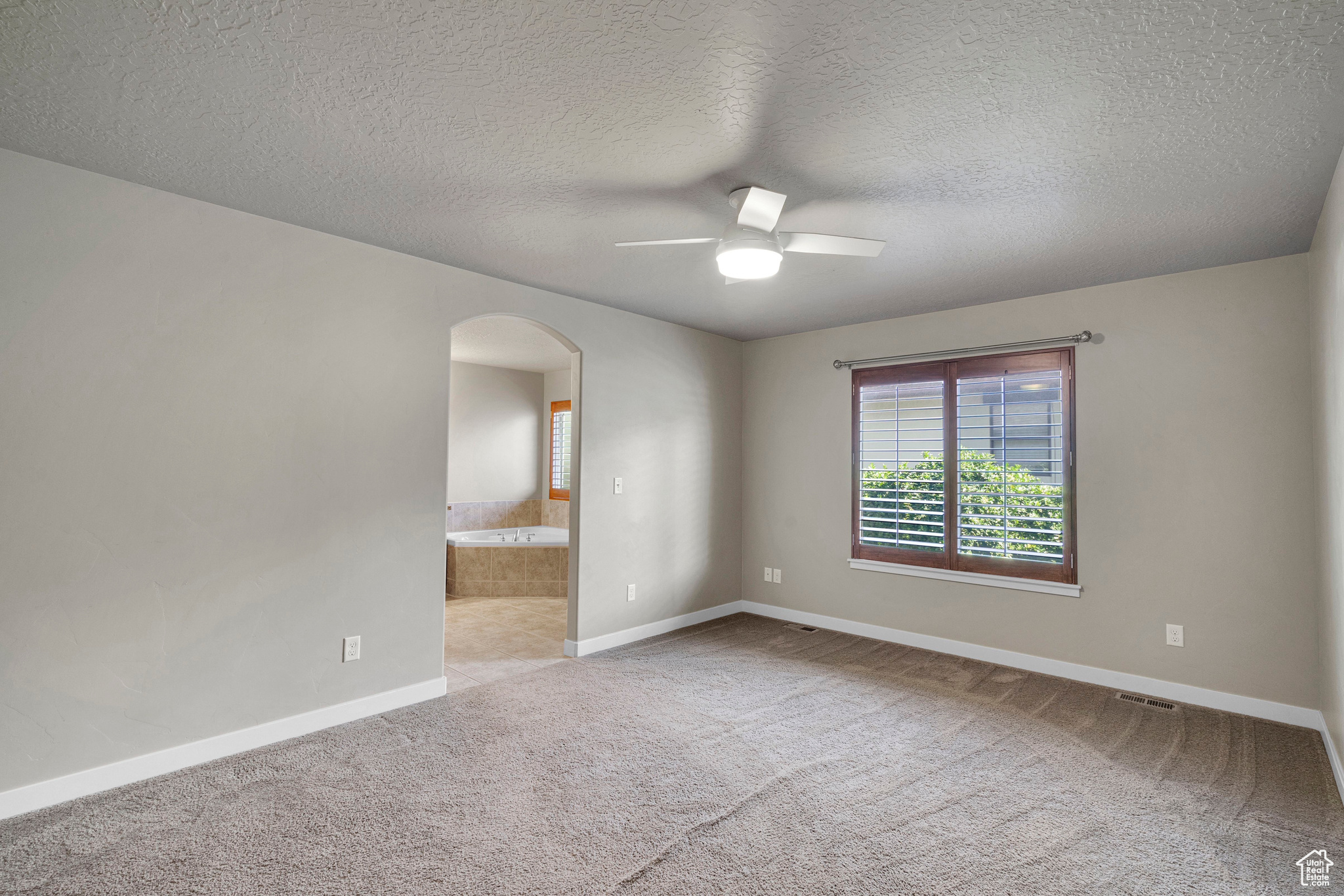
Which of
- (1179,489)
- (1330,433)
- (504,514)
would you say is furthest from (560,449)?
(1330,433)

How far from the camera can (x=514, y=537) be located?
7387mm

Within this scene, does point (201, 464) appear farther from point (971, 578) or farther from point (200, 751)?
point (971, 578)

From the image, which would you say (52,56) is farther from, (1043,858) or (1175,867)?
(1175,867)

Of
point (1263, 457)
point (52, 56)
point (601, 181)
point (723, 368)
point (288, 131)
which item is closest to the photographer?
point (52, 56)

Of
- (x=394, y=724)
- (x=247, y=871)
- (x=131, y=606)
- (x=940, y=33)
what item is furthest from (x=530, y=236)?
(x=247, y=871)

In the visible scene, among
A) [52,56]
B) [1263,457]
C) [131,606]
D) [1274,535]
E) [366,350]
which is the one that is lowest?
[131,606]

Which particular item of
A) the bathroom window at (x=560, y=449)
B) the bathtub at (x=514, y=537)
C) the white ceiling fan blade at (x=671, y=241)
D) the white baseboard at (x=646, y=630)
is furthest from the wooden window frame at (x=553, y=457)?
the white ceiling fan blade at (x=671, y=241)

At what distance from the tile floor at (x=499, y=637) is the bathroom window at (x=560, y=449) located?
199 centimetres

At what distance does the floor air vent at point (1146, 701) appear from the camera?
346cm

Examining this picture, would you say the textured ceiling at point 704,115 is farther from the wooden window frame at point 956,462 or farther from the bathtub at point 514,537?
the bathtub at point 514,537

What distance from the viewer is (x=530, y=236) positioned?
311 cm

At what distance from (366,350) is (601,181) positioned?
158cm

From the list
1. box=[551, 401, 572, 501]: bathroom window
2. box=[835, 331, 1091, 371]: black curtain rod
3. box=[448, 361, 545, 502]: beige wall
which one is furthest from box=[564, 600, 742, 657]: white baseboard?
box=[448, 361, 545, 502]: beige wall

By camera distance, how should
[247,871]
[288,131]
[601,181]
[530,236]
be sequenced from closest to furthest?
1. [247,871]
2. [288,131]
3. [601,181]
4. [530,236]
